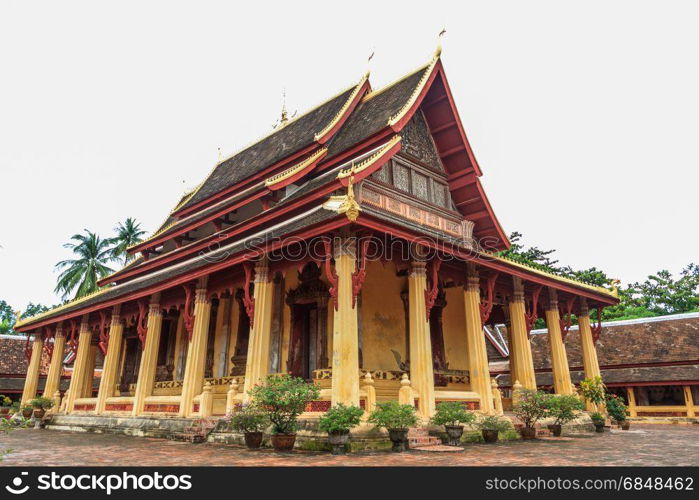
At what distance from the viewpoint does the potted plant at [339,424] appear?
8898 millimetres

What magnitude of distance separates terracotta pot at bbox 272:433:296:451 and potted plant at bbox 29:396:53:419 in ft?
43.2

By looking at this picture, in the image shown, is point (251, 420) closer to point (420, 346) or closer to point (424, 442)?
point (424, 442)

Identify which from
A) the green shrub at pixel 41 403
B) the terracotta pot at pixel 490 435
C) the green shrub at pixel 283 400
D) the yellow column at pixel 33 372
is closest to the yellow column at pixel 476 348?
the terracotta pot at pixel 490 435

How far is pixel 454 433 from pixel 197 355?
24.0 ft

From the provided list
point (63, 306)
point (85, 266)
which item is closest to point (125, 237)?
point (85, 266)

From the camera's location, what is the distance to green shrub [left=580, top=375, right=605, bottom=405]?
15367 millimetres

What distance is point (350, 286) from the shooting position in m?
10.5

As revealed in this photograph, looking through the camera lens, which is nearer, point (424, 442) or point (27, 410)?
point (424, 442)

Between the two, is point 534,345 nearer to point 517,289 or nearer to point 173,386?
point 517,289

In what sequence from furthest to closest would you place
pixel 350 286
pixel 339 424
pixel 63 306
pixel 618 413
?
pixel 63 306, pixel 618 413, pixel 350 286, pixel 339 424

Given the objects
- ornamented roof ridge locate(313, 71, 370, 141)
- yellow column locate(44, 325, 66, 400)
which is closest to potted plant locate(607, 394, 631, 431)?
ornamented roof ridge locate(313, 71, 370, 141)

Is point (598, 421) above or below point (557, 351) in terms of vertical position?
below

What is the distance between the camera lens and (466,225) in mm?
16609

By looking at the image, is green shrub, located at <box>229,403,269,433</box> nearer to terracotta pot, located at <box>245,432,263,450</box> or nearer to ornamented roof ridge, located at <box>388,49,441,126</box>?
terracotta pot, located at <box>245,432,263,450</box>
